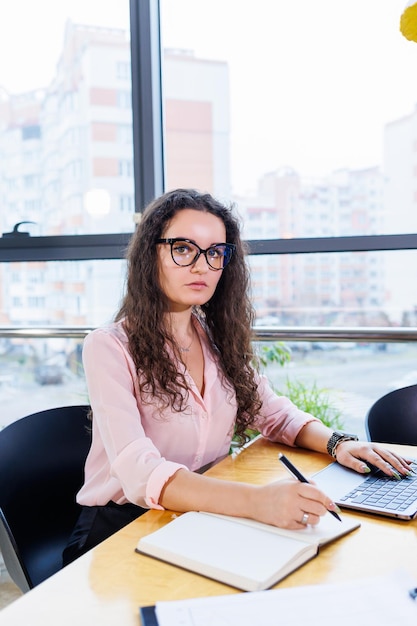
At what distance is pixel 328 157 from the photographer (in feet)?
8.93

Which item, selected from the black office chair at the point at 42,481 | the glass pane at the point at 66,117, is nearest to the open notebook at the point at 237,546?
the black office chair at the point at 42,481

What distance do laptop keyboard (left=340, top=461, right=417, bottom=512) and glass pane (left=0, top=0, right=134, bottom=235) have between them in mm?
1884

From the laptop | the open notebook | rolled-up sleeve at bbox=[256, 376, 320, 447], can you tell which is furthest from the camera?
rolled-up sleeve at bbox=[256, 376, 320, 447]

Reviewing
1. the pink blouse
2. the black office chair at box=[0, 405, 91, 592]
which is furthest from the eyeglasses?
the black office chair at box=[0, 405, 91, 592]

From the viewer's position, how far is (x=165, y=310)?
5.20ft

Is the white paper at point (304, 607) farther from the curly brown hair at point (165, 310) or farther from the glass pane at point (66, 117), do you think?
the glass pane at point (66, 117)

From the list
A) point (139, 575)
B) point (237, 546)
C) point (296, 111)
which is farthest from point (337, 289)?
point (139, 575)

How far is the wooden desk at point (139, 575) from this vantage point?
805 millimetres

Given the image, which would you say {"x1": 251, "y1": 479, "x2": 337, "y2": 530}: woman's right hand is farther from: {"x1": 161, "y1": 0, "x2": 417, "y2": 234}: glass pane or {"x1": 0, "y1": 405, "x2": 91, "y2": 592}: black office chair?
{"x1": 161, "y1": 0, "x2": 417, "y2": 234}: glass pane

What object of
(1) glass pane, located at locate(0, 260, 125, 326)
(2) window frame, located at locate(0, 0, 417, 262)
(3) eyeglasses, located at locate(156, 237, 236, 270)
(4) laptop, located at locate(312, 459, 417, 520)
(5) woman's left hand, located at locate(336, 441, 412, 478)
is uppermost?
(2) window frame, located at locate(0, 0, 417, 262)

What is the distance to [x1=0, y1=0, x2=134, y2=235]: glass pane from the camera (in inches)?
115

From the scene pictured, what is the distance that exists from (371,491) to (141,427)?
1.60 feet

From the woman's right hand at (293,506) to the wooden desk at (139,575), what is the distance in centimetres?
6

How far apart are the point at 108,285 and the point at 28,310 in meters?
0.51
